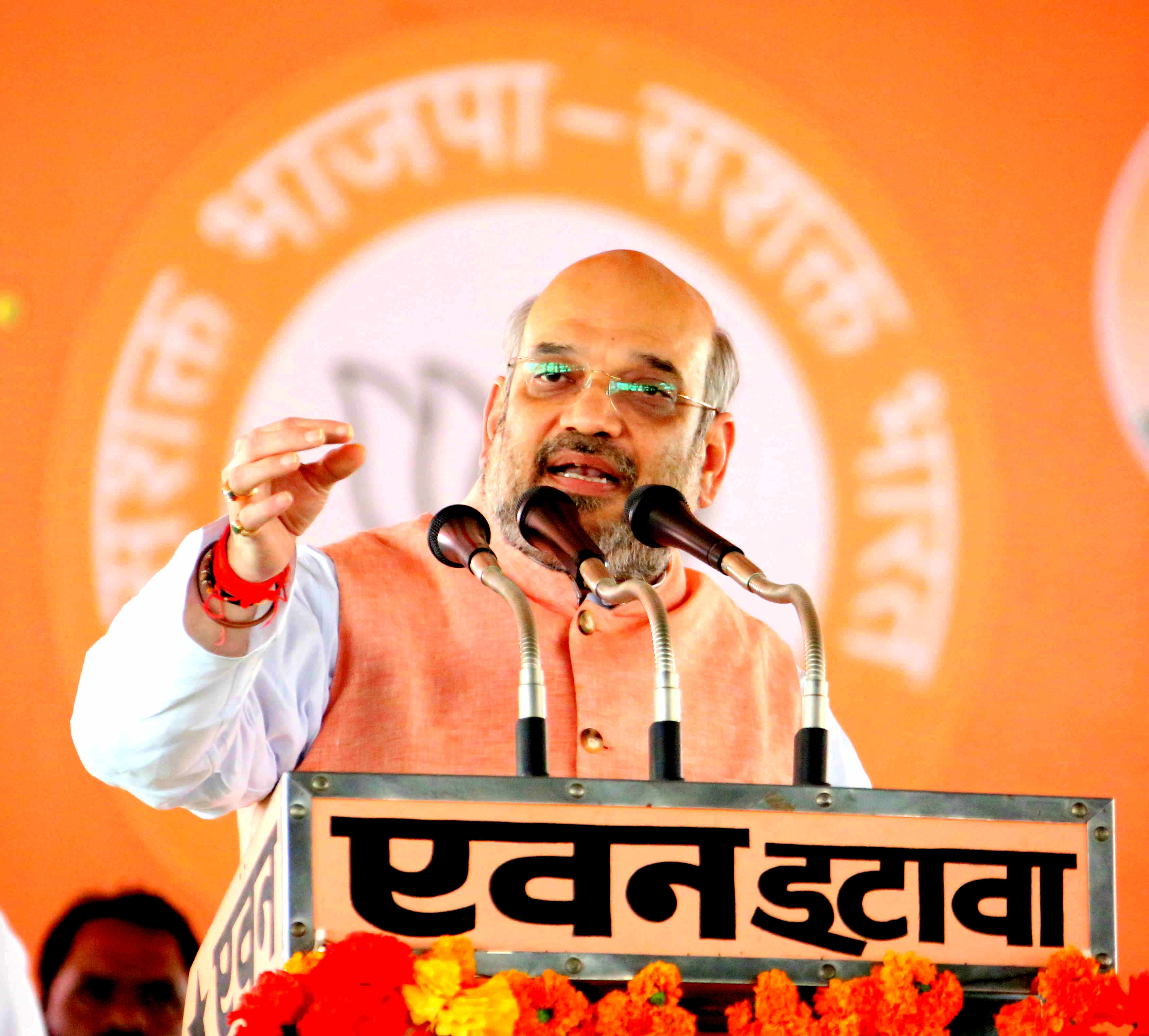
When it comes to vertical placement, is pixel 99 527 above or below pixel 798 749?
above

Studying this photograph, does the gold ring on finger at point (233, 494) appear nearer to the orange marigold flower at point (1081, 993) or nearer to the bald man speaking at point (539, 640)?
the bald man speaking at point (539, 640)

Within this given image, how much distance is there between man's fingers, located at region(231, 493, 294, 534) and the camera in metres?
1.73

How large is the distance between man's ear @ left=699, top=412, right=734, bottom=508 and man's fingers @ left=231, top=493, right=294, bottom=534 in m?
1.25

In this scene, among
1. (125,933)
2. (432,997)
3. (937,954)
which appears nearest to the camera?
(432,997)

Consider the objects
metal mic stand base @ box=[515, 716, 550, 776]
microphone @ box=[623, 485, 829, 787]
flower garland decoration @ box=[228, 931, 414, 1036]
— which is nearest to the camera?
flower garland decoration @ box=[228, 931, 414, 1036]

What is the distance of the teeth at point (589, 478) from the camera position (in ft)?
8.59

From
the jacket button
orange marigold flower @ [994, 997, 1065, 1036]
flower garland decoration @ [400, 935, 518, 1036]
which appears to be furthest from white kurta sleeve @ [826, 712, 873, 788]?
flower garland decoration @ [400, 935, 518, 1036]

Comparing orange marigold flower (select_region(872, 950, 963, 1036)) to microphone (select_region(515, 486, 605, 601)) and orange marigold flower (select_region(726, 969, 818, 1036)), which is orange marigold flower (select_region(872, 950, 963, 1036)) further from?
microphone (select_region(515, 486, 605, 601))

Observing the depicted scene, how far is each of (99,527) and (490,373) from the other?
33.2 inches

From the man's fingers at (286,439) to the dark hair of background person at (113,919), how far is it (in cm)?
163

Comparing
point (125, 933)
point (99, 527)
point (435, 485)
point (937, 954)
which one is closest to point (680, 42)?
point (435, 485)

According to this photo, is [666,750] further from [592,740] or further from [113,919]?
[113,919]

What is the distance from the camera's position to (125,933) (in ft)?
10.3

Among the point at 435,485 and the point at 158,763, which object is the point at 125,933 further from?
the point at 158,763
